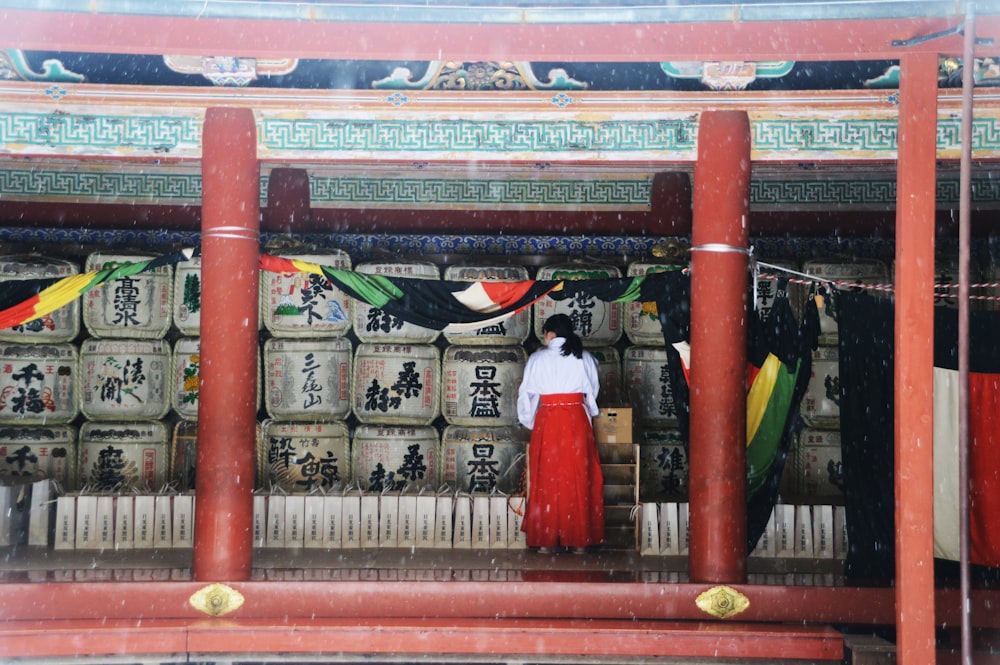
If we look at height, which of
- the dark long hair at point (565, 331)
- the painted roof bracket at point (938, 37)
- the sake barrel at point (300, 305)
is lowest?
the dark long hair at point (565, 331)

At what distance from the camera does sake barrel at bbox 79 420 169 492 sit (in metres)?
8.92

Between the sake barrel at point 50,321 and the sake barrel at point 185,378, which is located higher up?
the sake barrel at point 50,321

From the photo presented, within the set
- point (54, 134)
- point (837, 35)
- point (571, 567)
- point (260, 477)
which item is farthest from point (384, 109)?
point (260, 477)

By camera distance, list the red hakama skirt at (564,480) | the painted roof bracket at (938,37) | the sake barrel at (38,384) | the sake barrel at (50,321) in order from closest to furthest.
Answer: the painted roof bracket at (938,37) → the red hakama skirt at (564,480) → the sake barrel at (50,321) → the sake barrel at (38,384)

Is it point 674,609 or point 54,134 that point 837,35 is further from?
point 54,134

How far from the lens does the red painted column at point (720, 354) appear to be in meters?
6.43

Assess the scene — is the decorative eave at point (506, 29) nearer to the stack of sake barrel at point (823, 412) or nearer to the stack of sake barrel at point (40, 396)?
the stack of sake barrel at point (823, 412)

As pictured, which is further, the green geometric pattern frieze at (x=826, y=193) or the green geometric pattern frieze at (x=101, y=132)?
the green geometric pattern frieze at (x=826, y=193)

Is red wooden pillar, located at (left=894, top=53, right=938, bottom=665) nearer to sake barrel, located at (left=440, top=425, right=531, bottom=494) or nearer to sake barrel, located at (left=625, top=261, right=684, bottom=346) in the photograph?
sake barrel, located at (left=625, top=261, right=684, bottom=346)

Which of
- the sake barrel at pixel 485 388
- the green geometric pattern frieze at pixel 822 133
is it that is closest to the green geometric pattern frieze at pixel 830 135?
the green geometric pattern frieze at pixel 822 133

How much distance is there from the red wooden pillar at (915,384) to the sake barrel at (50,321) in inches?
251

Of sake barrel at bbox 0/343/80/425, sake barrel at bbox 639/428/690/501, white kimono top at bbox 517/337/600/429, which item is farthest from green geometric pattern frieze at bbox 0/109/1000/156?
sake barrel at bbox 639/428/690/501

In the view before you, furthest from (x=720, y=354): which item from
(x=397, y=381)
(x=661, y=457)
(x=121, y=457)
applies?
(x=121, y=457)

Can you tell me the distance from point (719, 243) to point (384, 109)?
2.18 m
